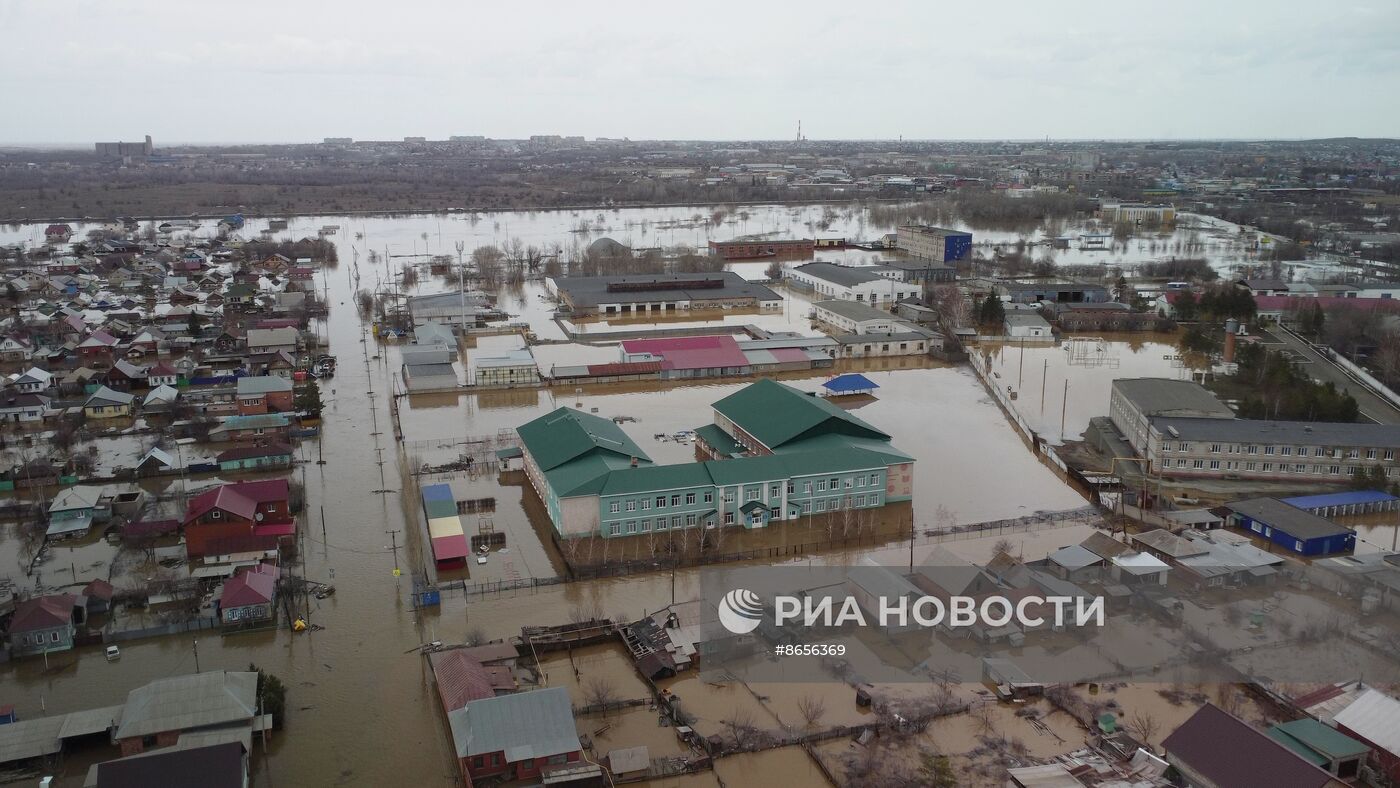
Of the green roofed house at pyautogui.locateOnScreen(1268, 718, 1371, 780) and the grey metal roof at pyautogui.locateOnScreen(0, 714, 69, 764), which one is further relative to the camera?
the grey metal roof at pyautogui.locateOnScreen(0, 714, 69, 764)

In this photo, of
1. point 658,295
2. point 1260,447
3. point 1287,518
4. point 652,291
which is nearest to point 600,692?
point 1287,518

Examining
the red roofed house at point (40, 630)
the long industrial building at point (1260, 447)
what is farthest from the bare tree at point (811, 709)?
the long industrial building at point (1260, 447)

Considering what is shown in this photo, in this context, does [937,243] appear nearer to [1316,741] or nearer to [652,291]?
[652,291]

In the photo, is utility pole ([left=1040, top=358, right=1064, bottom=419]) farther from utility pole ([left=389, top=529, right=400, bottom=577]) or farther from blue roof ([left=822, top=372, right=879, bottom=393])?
utility pole ([left=389, top=529, right=400, bottom=577])

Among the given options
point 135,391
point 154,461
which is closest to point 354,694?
point 154,461

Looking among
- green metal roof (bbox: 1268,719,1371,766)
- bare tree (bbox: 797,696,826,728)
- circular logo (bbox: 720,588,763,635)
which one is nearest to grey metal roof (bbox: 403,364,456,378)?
circular logo (bbox: 720,588,763,635)

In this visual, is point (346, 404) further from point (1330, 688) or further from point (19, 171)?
point (19, 171)

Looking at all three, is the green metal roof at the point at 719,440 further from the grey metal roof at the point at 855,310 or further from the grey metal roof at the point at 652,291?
the grey metal roof at the point at 652,291
